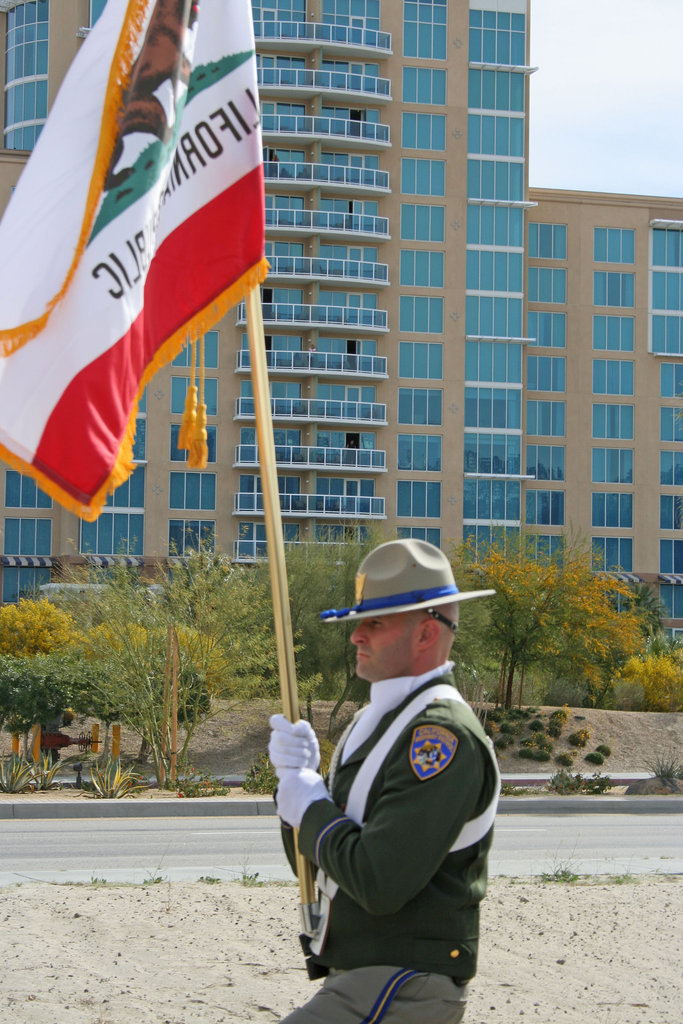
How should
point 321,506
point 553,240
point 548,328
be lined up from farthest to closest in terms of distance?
1. point 553,240
2. point 548,328
3. point 321,506

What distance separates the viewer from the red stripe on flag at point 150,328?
144 inches

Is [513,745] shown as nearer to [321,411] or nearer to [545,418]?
[321,411]

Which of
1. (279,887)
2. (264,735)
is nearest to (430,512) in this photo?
(264,735)

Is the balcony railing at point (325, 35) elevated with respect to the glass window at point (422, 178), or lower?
elevated

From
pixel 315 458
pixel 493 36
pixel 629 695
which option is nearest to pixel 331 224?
pixel 315 458

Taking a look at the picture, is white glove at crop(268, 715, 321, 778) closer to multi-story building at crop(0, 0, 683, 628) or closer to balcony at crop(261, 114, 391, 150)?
multi-story building at crop(0, 0, 683, 628)

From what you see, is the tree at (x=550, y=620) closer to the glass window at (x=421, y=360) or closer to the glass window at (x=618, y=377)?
the glass window at (x=421, y=360)

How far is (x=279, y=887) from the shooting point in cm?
949

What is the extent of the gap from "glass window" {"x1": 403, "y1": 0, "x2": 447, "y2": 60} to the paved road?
59.3 meters

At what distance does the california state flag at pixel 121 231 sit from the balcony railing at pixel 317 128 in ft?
214

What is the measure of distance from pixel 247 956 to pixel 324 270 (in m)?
61.5

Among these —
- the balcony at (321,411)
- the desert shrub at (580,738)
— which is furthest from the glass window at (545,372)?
the desert shrub at (580,738)

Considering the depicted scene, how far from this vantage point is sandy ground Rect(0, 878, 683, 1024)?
6191 mm

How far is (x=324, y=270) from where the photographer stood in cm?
6688
